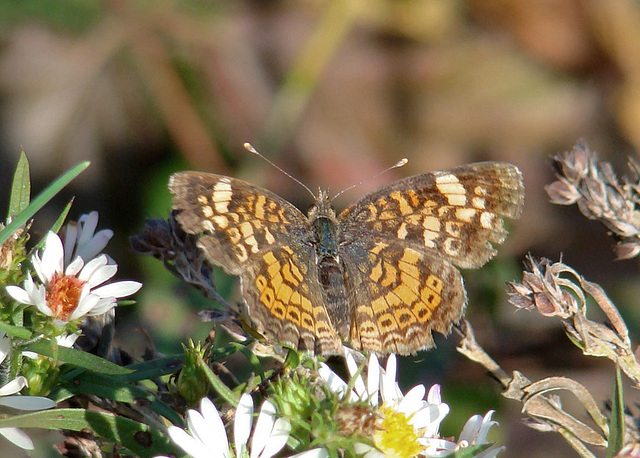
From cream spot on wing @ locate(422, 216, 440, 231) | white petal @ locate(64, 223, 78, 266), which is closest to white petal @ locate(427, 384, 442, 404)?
cream spot on wing @ locate(422, 216, 440, 231)

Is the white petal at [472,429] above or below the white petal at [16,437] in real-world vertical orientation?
above

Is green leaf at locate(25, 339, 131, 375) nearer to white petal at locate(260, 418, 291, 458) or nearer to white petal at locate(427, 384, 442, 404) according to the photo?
white petal at locate(260, 418, 291, 458)

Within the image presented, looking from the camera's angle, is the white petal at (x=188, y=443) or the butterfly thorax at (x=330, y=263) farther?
the butterfly thorax at (x=330, y=263)

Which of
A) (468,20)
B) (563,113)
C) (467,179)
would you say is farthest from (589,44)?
(467,179)

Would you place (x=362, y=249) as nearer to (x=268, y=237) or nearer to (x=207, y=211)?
(x=268, y=237)

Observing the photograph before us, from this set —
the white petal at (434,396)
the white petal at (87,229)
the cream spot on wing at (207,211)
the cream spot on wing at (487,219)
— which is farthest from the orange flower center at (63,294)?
the cream spot on wing at (487,219)

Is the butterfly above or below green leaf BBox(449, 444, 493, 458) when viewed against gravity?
above

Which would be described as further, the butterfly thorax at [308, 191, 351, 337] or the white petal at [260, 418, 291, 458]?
the butterfly thorax at [308, 191, 351, 337]

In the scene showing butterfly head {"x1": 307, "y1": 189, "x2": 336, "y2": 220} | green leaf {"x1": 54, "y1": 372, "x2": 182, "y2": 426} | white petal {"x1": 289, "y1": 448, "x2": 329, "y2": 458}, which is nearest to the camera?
white petal {"x1": 289, "y1": 448, "x2": 329, "y2": 458}

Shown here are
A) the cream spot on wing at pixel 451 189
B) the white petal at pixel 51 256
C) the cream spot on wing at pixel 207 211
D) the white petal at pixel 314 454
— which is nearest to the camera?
the white petal at pixel 314 454

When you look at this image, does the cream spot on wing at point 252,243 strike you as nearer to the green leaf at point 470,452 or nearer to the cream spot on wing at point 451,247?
the cream spot on wing at point 451,247
